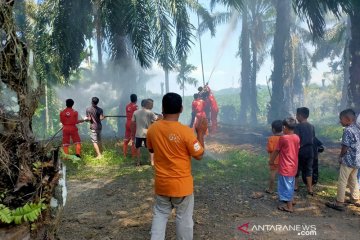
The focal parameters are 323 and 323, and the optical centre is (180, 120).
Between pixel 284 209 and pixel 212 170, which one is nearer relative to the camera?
pixel 284 209

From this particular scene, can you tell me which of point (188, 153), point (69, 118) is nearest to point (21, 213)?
point (188, 153)

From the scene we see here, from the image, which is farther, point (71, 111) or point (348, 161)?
point (71, 111)

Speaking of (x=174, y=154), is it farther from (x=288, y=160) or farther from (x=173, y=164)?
(x=288, y=160)

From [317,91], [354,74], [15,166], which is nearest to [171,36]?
[354,74]

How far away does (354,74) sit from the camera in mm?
11234

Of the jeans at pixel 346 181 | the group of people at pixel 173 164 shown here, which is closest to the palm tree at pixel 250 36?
the jeans at pixel 346 181

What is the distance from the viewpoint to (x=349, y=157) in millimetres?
5039

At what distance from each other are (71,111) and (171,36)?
4.78m

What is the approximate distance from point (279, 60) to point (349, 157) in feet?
51.1

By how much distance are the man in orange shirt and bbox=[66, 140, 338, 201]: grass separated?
3348 millimetres

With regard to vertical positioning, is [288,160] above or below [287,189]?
above

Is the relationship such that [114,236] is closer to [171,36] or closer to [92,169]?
[92,169]

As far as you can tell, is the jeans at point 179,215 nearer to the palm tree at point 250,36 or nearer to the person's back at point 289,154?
the person's back at point 289,154

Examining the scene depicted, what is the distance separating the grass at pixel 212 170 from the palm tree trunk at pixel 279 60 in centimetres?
1015
